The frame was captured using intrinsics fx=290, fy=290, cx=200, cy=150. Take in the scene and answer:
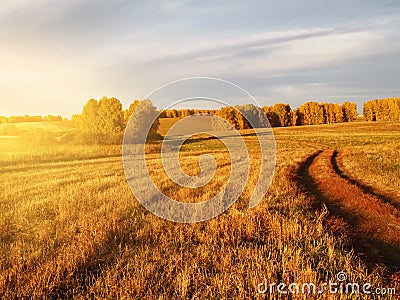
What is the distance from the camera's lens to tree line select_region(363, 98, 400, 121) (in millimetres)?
139000

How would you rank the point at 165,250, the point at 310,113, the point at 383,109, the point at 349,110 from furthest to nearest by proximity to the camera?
the point at 349,110 < the point at 310,113 < the point at 383,109 < the point at 165,250

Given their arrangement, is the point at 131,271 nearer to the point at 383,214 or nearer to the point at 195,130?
the point at 383,214

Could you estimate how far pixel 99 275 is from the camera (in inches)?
217

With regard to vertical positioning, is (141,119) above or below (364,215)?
above

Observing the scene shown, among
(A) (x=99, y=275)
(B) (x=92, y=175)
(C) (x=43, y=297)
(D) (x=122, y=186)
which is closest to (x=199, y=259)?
(A) (x=99, y=275)

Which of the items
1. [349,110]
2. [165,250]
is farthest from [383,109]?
[165,250]

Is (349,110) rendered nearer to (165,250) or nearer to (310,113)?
(310,113)

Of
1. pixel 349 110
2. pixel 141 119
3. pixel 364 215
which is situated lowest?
pixel 364 215

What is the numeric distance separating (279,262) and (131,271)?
112 inches

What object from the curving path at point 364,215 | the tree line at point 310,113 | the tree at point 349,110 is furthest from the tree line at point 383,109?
the curving path at point 364,215

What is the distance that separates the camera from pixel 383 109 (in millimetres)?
143500

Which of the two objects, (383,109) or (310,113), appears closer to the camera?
(383,109)

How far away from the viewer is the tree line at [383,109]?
139 meters

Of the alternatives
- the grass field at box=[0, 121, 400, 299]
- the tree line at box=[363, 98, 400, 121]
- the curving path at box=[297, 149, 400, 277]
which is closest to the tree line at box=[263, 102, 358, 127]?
the tree line at box=[363, 98, 400, 121]
